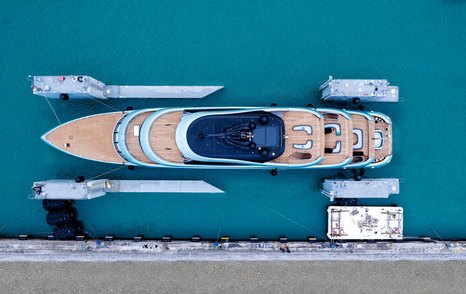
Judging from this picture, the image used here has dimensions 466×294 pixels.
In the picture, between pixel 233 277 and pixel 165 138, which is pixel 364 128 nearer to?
pixel 165 138

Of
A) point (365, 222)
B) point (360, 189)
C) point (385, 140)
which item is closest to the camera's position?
point (360, 189)

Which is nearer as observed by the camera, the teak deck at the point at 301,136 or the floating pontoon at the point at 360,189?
the teak deck at the point at 301,136

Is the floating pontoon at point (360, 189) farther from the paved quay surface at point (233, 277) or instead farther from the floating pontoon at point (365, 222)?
the paved quay surface at point (233, 277)

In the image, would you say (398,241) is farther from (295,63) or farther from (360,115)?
(295,63)

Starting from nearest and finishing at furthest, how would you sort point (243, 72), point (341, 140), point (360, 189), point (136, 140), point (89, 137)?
point (341, 140) < point (136, 140) < point (360, 189) < point (89, 137) < point (243, 72)

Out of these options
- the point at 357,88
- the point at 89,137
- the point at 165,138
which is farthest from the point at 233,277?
the point at 357,88

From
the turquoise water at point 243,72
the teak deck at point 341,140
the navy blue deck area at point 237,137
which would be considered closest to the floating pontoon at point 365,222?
→ the turquoise water at point 243,72

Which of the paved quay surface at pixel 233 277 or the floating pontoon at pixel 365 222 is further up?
the floating pontoon at pixel 365 222

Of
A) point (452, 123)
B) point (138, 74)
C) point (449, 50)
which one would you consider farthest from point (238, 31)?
point (452, 123)
